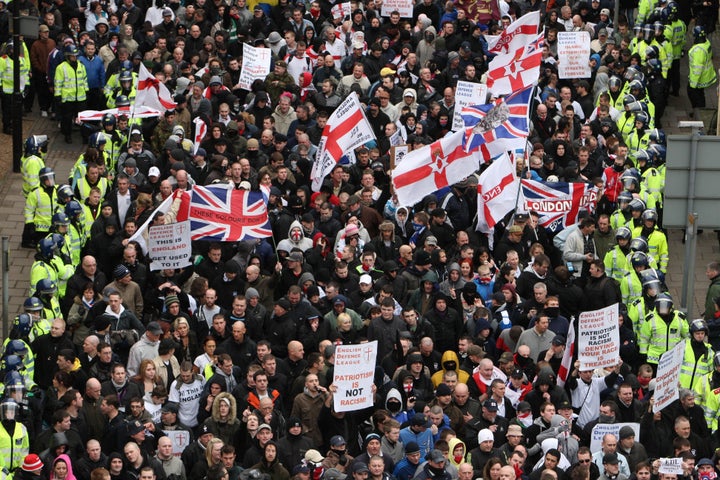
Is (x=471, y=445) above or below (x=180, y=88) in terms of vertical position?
below

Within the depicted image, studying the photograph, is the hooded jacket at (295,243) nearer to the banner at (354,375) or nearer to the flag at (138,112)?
the banner at (354,375)

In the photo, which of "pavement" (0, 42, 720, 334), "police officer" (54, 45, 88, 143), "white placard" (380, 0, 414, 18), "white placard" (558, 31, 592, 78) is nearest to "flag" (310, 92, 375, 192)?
"pavement" (0, 42, 720, 334)

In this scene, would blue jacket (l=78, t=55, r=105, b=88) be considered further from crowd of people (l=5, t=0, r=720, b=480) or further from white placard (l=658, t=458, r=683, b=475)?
white placard (l=658, t=458, r=683, b=475)

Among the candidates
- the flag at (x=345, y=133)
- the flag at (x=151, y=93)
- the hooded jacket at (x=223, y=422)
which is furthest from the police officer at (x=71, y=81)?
the hooded jacket at (x=223, y=422)

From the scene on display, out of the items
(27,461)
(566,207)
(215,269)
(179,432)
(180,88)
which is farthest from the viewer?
(180,88)

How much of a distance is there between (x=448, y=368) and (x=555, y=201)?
15.7 feet

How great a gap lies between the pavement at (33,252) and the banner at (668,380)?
571cm

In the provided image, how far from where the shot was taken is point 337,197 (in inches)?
1139

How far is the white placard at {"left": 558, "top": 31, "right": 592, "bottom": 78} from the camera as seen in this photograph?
33.3m

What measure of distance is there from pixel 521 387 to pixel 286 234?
5.09m

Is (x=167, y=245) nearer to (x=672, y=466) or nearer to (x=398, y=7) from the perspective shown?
(x=672, y=466)

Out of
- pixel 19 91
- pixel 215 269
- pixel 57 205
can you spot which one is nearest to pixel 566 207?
pixel 215 269

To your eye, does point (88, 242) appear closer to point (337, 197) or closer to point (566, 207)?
point (337, 197)

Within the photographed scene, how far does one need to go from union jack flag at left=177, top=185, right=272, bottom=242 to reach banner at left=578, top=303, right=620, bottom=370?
195 inches
